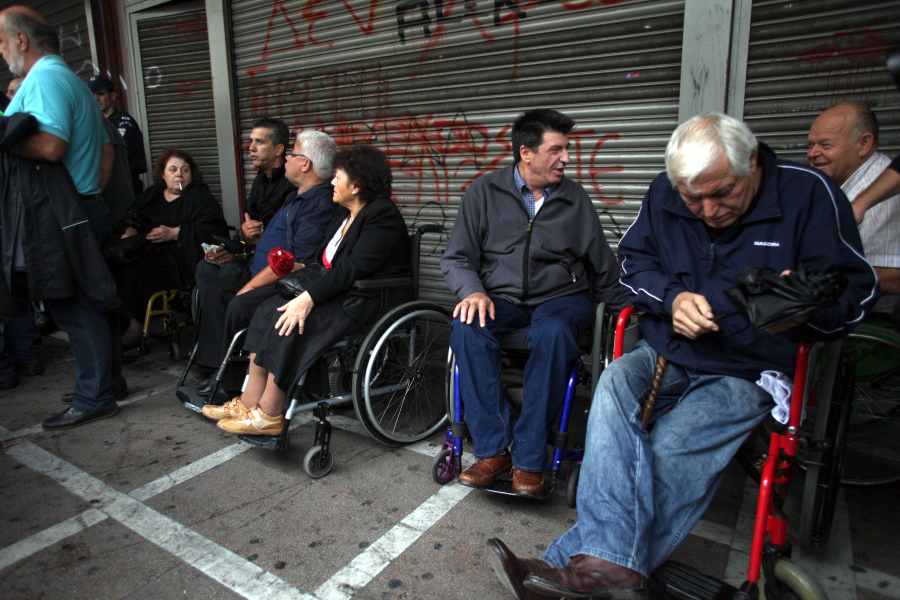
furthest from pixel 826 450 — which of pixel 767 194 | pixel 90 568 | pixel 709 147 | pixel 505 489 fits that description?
pixel 90 568

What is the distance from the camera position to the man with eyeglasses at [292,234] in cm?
342

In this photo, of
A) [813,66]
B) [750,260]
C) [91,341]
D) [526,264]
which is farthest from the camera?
[91,341]

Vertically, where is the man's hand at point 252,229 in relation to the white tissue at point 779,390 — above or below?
above

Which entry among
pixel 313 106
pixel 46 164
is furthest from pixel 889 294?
pixel 313 106

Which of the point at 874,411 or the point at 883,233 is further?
the point at 874,411

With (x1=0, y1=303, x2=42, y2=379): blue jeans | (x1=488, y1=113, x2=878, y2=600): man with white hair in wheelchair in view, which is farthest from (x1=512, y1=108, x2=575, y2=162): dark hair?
(x1=0, y1=303, x2=42, y2=379): blue jeans

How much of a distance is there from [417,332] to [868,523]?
2.15m

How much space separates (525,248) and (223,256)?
2.23m

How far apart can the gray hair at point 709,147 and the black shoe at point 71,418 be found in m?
3.32

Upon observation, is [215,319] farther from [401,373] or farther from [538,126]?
[538,126]

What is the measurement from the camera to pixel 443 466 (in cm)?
261

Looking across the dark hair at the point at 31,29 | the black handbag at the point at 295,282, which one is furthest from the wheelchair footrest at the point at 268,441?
the dark hair at the point at 31,29

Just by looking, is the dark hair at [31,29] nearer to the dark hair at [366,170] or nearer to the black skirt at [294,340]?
the dark hair at [366,170]

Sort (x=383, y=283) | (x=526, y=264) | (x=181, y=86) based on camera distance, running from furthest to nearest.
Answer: (x=181, y=86), (x=383, y=283), (x=526, y=264)
